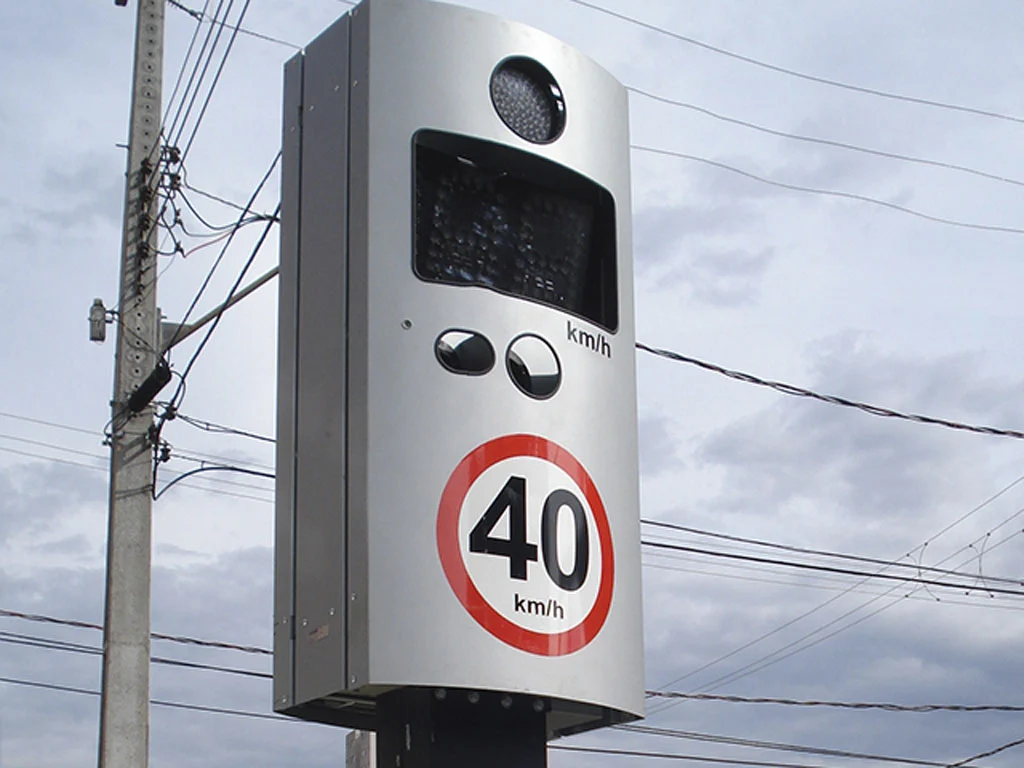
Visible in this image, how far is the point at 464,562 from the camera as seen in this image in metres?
4.12

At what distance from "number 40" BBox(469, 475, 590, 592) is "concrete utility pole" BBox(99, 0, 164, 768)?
27.0 feet

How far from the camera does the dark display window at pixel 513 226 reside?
4500 millimetres

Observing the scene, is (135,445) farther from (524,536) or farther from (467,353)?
(524,536)

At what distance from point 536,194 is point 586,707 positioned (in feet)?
5.12

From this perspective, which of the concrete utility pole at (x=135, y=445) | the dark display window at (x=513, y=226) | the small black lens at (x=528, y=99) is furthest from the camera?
the concrete utility pole at (x=135, y=445)

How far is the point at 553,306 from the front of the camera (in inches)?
179

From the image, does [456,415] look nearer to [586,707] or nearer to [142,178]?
[586,707]

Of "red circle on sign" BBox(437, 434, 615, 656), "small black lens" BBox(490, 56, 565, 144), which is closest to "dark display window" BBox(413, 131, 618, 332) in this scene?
"small black lens" BBox(490, 56, 565, 144)

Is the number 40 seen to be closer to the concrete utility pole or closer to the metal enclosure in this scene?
the metal enclosure

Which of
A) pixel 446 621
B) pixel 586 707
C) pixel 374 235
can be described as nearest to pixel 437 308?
pixel 374 235

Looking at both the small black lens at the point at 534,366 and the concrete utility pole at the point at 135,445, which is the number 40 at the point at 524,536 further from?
the concrete utility pole at the point at 135,445

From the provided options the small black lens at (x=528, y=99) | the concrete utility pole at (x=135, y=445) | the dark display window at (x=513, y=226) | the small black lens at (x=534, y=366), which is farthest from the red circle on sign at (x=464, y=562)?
the concrete utility pole at (x=135, y=445)

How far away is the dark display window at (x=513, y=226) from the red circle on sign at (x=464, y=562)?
459 mm

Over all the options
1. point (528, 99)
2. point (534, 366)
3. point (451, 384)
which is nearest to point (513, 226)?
point (528, 99)
